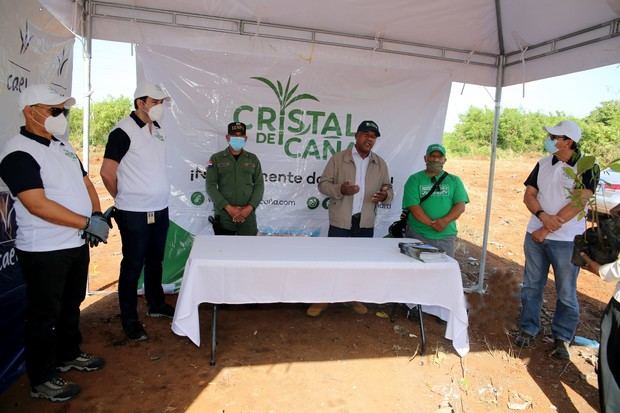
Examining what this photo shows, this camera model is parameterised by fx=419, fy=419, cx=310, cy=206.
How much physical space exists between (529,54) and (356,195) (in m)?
2.14

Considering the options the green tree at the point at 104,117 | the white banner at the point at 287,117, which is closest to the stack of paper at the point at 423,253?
the white banner at the point at 287,117

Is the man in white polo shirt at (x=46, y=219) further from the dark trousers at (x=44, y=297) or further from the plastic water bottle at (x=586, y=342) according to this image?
the plastic water bottle at (x=586, y=342)

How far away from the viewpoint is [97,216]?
242 cm

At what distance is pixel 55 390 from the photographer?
91.6 inches

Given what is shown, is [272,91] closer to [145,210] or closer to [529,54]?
[145,210]

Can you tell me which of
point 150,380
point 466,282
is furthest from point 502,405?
point 466,282

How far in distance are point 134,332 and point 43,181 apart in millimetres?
1448

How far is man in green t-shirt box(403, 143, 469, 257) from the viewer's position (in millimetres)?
3660

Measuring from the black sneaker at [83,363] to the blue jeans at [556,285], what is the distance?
10.7 ft

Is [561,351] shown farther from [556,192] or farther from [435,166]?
[435,166]

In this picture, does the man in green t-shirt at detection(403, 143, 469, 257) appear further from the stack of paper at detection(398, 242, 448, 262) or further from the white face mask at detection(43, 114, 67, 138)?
the white face mask at detection(43, 114, 67, 138)

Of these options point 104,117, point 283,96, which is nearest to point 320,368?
point 283,96

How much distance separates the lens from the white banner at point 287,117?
13.1 feet

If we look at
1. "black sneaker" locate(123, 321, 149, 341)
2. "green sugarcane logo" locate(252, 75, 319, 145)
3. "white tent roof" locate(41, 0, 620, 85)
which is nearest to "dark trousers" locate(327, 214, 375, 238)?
"green sugarcane logo" locate(252, 75, 319, 145)
